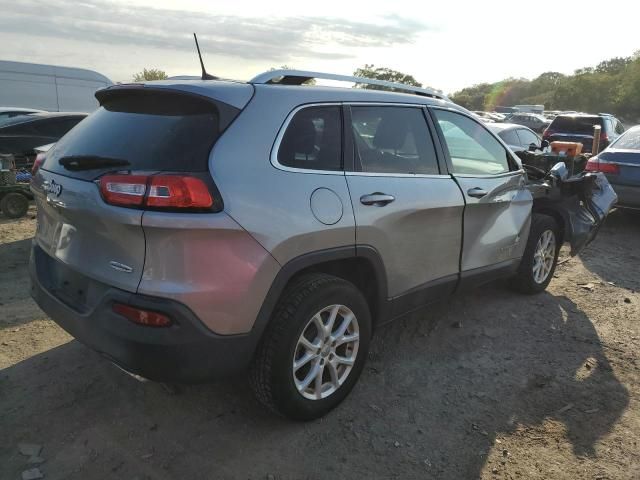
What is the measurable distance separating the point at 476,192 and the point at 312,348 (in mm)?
1742

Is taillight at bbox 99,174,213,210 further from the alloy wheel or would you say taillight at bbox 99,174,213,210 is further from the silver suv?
the alloy wheel

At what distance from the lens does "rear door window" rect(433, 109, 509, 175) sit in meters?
3.79

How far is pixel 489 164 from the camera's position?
165 inches

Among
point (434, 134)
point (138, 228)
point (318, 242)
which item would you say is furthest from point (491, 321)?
point (138, 228)

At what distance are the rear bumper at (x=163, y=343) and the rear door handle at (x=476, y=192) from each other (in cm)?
196

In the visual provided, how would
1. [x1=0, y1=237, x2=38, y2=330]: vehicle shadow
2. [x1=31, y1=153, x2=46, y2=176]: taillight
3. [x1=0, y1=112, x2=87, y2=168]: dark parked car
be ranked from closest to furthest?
[x1=31, y1=153, x2=46, y2=176]: taillight
[x1=0, y1=237, x2=38, y2=330]: vehicle shadow
[x1=0, y1=112, x2=87, y2=168]: dark parked car

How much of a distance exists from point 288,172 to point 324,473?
4.81ft

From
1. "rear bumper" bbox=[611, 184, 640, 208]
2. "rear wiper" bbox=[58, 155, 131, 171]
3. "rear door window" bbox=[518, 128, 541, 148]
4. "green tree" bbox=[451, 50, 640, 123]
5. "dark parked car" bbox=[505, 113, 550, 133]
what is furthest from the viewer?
"green tree" bbox=[451, 50, 640, 123]

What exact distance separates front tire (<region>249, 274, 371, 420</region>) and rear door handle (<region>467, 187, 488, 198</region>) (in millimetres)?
1248

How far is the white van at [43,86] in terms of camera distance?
15031 mm

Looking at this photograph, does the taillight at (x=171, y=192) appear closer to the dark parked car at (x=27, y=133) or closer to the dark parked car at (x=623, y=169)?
the dark parked car at (x=623, y=169)

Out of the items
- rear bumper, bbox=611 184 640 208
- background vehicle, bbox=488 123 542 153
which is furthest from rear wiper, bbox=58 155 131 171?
background vehicle, bbox=488 123 542 153

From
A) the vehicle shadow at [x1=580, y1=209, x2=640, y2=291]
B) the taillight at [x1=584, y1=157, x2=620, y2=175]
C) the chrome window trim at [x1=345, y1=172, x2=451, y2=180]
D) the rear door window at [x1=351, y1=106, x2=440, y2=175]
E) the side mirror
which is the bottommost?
the vehicle shadow at [x1=580, y1=209, x2=640, y2=291]

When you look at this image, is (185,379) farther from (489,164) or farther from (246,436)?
(489,164)
